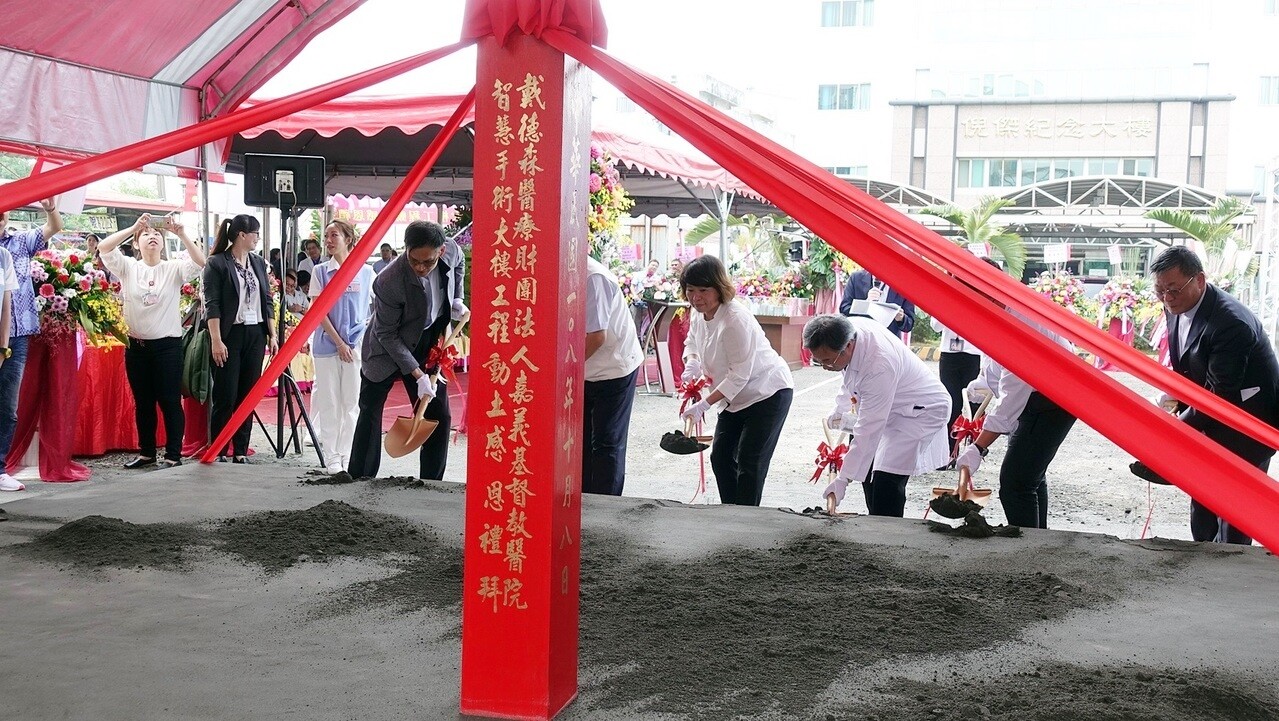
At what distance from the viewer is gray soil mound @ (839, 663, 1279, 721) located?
2.05 metres

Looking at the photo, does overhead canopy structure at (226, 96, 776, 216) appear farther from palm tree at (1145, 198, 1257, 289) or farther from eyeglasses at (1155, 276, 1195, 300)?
palm tree at (1145, 198, 1257, 289)

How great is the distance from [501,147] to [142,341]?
4.08m

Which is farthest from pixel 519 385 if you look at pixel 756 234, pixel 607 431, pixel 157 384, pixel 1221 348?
pixel 756 234

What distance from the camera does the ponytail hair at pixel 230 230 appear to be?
213 inches

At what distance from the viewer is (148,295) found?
535 centimetres

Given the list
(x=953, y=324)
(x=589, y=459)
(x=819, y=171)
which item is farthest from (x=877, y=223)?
(x=589, y=459)

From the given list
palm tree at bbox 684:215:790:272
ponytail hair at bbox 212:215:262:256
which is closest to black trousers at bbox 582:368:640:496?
ponytail hair at bbox 212:215:262:256

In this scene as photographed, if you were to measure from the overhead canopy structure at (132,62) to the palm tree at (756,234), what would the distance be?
876 centimetres

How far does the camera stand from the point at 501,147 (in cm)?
209

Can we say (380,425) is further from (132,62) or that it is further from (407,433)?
→ (132,62)

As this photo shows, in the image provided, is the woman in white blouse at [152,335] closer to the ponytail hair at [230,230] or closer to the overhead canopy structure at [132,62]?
the ponytail hair at [230,230]

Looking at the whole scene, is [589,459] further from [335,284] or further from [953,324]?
[953,324]

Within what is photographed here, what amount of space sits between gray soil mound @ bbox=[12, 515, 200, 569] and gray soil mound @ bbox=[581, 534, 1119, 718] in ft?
4.30

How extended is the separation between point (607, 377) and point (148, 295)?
2731 millimetres
